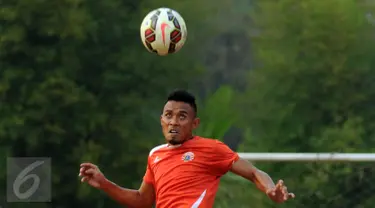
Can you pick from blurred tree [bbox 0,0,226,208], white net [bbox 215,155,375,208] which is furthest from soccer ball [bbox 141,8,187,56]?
blurred tree [bbox 0,0,226,208]

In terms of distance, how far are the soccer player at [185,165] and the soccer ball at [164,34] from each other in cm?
415

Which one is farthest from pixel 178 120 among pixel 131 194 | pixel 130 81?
pixel 130 81

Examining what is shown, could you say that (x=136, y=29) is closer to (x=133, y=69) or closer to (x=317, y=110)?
(x=133, y=69)

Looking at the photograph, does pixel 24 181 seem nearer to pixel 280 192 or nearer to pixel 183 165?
pixel 183 165

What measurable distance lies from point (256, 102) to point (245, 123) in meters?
0.65

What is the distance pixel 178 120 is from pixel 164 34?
446 cm

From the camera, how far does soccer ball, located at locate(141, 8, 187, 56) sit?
10156 millimetres

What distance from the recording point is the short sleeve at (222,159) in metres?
5.95

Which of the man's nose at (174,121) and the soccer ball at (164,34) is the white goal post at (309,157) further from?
the man's nose at (174,121)

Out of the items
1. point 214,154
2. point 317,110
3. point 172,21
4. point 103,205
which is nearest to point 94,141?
point 103,205

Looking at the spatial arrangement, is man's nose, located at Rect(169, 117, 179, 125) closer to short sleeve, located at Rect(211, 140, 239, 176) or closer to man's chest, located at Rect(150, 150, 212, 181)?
man's chest, located at Rect(150, 150, 212, 181)

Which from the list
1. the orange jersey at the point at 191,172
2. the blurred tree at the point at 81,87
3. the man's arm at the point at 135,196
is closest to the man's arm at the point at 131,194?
the man's arm at the point at 135,196

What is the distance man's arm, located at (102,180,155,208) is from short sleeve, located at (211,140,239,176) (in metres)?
0.53

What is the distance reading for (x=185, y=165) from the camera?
19.5ft
